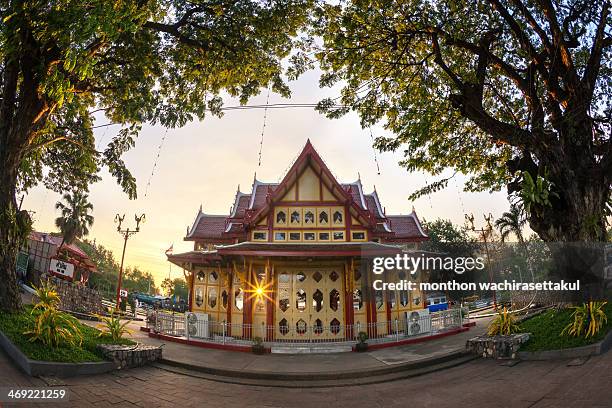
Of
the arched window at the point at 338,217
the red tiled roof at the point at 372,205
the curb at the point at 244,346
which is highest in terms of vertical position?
the red tiled roof at the point at 372,205

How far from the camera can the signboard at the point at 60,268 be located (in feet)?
81.6

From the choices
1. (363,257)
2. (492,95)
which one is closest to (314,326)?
(363,257)

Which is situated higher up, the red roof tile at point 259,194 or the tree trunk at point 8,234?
the red roof tile at point 259,194

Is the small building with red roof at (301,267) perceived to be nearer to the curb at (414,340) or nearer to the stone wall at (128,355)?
the curb at (414,340)

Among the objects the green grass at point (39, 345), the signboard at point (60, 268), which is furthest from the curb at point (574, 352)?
the signboard at point (60, 268)

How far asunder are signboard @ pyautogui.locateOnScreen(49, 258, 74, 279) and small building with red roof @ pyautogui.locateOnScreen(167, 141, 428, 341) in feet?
45.8

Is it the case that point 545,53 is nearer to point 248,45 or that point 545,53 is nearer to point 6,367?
point 248,45

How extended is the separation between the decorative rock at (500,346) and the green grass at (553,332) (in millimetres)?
202

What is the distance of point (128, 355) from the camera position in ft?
31.2

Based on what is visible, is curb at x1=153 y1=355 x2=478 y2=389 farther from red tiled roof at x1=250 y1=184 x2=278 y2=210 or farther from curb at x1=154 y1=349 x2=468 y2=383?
red tiled roof at x1=250 y1=184 x2=278 y2=210

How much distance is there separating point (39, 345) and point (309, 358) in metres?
7.98

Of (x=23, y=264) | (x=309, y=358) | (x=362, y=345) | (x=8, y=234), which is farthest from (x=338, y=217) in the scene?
(x=23, y=264)

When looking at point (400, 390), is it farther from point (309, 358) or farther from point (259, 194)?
point (259, 194)

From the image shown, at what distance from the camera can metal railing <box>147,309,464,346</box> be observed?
14.6m
